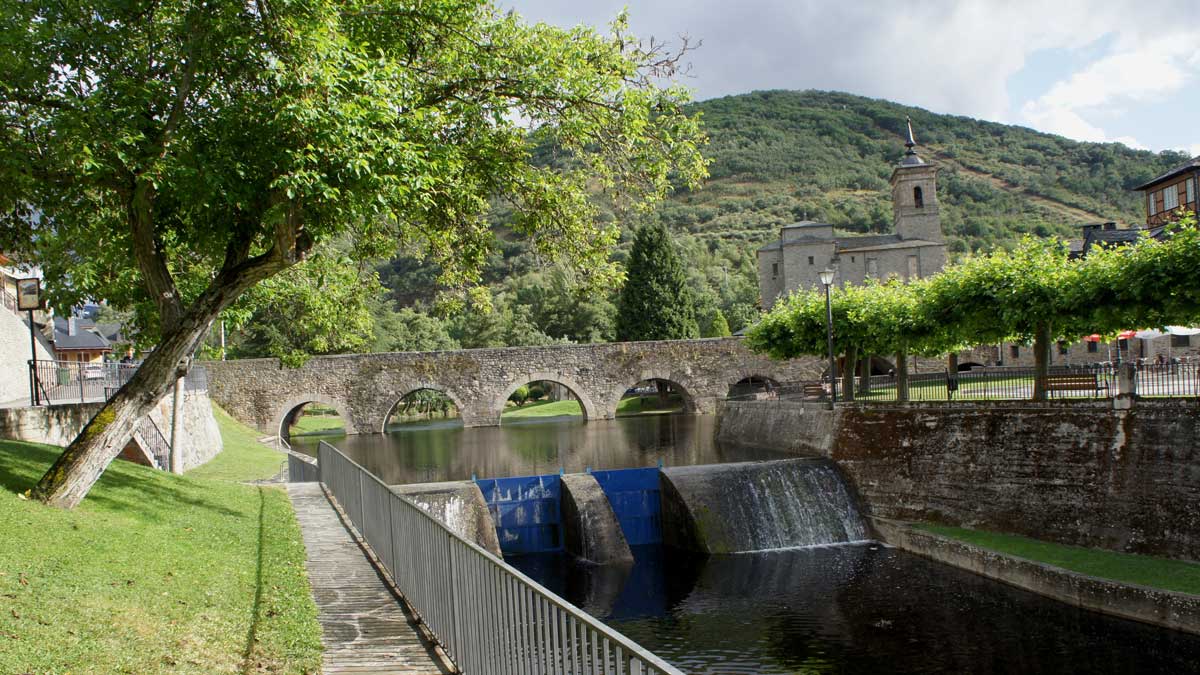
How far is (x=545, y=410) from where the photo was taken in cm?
5391

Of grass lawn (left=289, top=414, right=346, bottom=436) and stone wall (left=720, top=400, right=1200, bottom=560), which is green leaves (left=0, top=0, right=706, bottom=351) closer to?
stone wall (left=720, top=400, right=1200, bottom=560)

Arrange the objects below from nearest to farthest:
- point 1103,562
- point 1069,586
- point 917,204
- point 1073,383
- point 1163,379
Result: point 1069,586
point 1103,562
point 1163,379
point 1073,383
point 917,204

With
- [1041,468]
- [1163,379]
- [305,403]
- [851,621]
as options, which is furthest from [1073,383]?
[305,403]

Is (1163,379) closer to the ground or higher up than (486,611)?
higher up

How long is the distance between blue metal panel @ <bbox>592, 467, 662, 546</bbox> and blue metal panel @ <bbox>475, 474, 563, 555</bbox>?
1081mm

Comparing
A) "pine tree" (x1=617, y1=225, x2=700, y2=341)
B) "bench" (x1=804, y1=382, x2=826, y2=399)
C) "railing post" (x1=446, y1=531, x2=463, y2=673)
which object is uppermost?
"pine tree" (x1=617, y1=225, x2=700, y2=341)

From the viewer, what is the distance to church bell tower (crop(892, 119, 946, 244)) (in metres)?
64.4

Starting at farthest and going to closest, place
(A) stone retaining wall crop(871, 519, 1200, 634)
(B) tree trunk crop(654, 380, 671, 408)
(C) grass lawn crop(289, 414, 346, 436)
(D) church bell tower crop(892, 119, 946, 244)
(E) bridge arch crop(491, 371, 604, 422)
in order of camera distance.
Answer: (D) church bell tower crop(892, 119, 946, 244) → (B) tree trunk crop(654, 380, 671, 408) → (C) grass lawn crop(289, 414, 346, 436) → (E) bridge arch crop(491, 371, 604, 422) → (A) stone retaining wall crop(871, 519, 1200, 634)

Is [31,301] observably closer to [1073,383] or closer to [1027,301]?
[1027,301]

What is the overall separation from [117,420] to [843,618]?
9422 mm

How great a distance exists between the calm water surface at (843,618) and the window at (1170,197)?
29743 mm

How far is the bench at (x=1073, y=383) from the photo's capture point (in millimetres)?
17438

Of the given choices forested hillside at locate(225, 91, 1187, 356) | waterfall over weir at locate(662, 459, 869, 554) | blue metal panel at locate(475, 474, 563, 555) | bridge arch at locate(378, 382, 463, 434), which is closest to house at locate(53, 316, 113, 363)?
bridge arch at locate(378, 382, 463, 434)

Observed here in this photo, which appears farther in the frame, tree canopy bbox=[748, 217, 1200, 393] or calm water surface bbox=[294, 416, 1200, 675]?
tree canopy bbox=[748, 217, 1200, 393]
